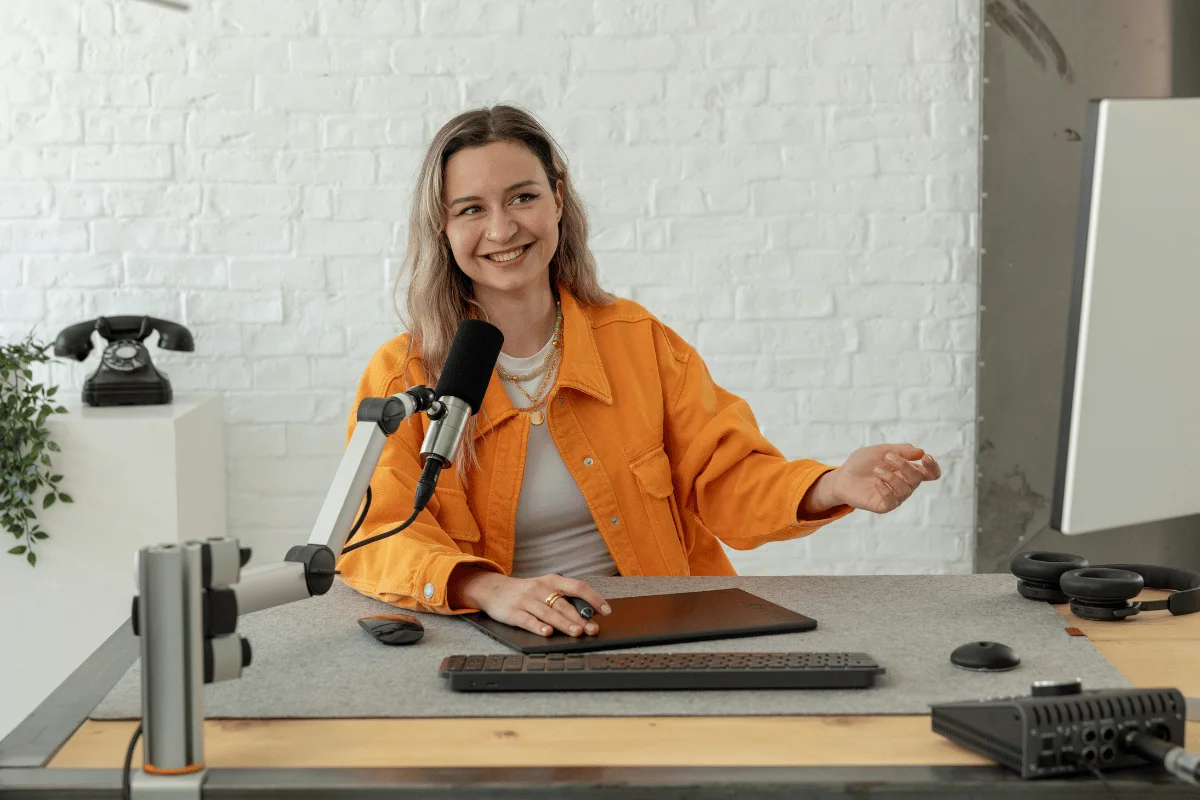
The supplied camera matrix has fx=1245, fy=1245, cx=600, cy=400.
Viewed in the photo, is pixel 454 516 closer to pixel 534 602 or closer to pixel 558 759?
pixel 534 602

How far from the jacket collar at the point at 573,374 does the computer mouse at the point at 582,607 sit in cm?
52

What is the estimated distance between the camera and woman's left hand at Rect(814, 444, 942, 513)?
1.60 m

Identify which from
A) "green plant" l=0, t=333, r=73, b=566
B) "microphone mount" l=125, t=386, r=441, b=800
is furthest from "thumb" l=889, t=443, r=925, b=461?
"green plant" l=0, t=333, r=73, b=566

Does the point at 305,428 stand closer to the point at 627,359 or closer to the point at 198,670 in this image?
the point at 627,359

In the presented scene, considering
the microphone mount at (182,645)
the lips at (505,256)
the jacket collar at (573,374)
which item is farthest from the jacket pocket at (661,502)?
the microphone mount at (182,645)

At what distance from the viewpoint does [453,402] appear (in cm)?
119

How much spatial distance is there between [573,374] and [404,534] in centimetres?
44

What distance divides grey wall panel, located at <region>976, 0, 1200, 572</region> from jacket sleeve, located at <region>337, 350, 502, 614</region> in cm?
164

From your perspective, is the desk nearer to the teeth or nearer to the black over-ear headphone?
the black over-ear headphone

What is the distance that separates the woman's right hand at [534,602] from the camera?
1345 mm

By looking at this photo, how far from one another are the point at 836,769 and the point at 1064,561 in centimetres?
65

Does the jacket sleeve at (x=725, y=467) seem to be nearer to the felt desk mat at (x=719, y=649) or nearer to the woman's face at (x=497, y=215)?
the felt desk mat at (x=719, y=649)

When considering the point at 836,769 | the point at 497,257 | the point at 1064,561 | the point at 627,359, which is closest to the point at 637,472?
the point at 627,359

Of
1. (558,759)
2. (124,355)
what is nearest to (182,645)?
(558,759)
